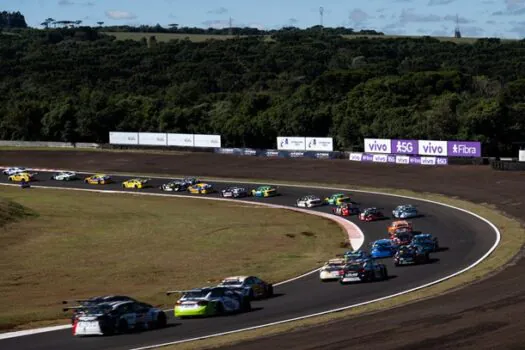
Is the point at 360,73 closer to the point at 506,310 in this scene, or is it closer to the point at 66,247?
the point at 66,247

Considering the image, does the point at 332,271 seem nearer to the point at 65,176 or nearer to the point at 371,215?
the point at 371,215

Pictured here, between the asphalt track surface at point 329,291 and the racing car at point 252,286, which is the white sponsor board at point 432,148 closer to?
the asphalt track surface at point 329,291

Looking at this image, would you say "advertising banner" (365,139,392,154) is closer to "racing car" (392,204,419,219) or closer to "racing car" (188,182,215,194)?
"racing car" (188,182,215,194)

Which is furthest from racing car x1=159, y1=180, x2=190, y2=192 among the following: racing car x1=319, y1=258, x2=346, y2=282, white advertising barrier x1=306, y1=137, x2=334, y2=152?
racing car x1=319, y1=258, x2=346, y2=282

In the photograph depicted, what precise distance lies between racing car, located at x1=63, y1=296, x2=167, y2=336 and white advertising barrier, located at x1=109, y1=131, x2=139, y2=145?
395 ft

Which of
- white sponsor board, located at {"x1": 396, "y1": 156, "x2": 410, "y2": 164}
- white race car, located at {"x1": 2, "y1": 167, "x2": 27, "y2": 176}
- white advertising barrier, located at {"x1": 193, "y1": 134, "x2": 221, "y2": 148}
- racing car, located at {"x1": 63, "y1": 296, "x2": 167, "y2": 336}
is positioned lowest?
racing car, located at {"x1": 63, "y1": 296, "x2": 167, "y2": 336}

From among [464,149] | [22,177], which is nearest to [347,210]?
[464,149]

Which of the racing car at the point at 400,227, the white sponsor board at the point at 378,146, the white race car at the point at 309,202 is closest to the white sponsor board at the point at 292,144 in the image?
the white sponsor board at the point at 378,146

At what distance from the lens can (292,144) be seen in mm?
137000

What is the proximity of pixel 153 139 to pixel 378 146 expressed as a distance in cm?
4201

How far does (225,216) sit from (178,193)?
22.9 metres

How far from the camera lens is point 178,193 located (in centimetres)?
10912

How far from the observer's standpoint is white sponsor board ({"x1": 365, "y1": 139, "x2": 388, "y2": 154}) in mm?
124000

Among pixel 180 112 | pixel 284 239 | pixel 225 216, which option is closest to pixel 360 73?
pixel 180 112
